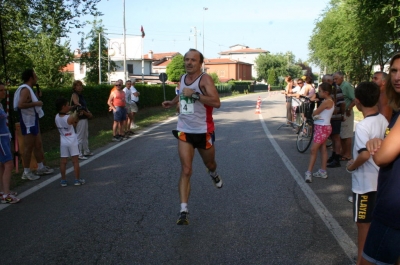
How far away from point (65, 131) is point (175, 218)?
9.67 ft

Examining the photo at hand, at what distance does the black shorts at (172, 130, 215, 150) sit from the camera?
5.42 m

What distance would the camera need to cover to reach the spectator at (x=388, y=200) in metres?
2.29

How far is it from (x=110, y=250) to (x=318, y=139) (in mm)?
4584

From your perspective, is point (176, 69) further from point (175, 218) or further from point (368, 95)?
point (368, 95)

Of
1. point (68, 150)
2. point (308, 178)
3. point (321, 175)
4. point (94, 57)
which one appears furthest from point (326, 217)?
point (94, 57)

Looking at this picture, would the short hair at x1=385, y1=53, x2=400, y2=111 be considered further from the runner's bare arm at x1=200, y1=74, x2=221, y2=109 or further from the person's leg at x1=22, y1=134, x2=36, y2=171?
the person's leg at x1=22, y1=134, x2=36, y2=171

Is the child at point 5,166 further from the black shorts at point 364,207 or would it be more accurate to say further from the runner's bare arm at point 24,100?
the black shorts at point 364,207

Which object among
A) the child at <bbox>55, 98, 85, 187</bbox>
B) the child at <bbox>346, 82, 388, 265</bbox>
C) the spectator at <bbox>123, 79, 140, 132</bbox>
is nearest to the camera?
the child at <bbox>346, 82, 388, 265</bbox>

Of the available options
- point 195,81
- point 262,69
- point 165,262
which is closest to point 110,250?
point 165,262

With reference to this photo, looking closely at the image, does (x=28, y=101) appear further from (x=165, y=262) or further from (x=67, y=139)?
(x=165, y=262)

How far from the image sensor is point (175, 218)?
559cm

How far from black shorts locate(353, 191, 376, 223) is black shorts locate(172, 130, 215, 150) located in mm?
2159

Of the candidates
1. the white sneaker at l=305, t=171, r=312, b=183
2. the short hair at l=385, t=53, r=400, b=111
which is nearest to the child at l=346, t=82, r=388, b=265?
the short hair at l=385, t=53, r=400, b=111

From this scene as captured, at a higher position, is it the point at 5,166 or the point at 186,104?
the point at 186,104
